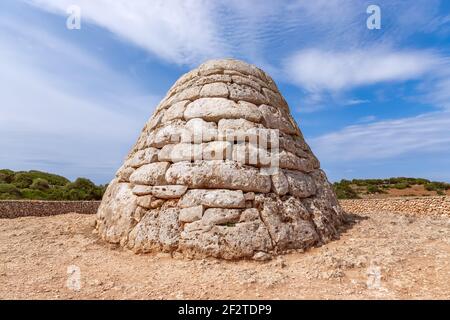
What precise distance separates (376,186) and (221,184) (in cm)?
3021

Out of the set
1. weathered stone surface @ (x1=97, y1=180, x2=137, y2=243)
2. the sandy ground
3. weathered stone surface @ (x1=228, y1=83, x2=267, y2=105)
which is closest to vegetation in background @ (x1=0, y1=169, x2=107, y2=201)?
weathered stone surface @ (x1=97, y1=180, x2=137, y2=243)

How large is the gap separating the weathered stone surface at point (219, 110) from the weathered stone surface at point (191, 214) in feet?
5.79

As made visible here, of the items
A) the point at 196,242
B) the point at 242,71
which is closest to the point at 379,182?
the point at 242,71

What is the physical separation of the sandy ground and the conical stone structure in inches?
11.1

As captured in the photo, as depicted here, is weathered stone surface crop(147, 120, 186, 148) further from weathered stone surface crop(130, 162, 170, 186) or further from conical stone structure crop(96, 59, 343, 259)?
weathered stone surface crop(130, 162, 170, 186)

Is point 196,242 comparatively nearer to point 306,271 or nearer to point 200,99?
point 306,271

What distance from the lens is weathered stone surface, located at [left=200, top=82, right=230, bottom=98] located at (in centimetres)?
604

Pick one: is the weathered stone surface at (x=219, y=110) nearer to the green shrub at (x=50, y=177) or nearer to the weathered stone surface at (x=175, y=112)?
the weathered stone surface at (x=175, y=112)

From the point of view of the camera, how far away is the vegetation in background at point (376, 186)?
1018 inches

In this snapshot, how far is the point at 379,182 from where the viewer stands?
35.1m

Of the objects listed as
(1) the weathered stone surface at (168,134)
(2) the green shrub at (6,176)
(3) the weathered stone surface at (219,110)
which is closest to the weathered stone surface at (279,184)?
(3) the weathered stone surface at (219,110)

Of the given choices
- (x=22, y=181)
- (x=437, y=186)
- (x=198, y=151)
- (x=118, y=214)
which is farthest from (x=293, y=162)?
(x=437, y=186)

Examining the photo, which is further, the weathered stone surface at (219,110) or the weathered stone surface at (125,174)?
the weathered stone surface at (125,174)

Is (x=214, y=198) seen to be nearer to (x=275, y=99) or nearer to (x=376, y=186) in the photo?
(x=275, y=99)
